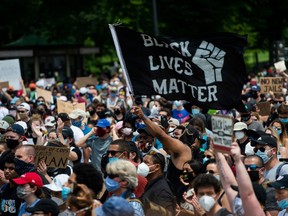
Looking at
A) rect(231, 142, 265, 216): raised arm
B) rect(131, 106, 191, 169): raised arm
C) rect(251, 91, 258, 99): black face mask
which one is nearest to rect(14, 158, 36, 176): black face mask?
rect(131, 106, 191, 169): raised arm

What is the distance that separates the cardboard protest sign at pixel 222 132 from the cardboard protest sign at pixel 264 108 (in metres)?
9.76

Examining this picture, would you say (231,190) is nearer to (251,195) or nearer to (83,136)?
(251,195)

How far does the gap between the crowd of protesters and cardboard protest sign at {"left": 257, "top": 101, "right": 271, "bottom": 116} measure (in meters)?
0.95

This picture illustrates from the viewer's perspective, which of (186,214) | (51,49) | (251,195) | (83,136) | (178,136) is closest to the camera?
(251,195)

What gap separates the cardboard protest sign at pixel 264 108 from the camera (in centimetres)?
1658

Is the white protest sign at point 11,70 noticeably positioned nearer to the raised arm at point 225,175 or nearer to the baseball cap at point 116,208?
the raised arm at point 225,175

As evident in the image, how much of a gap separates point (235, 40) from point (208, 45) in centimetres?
31

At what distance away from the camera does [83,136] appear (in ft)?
44.0

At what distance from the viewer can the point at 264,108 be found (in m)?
16.6

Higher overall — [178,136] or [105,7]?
[178,136]

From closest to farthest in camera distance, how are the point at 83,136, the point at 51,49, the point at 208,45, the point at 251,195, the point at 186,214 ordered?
1. the point at 251,195
2. the point at 186,214
3. the point at 208,45
4. the point at 83,136
5. the point at 51,49

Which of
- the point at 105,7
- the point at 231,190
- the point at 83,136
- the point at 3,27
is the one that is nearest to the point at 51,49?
the point at 105,7

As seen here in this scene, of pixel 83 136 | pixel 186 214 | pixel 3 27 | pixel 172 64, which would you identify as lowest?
pixel 3 27

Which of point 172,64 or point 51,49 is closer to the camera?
point 172,64
